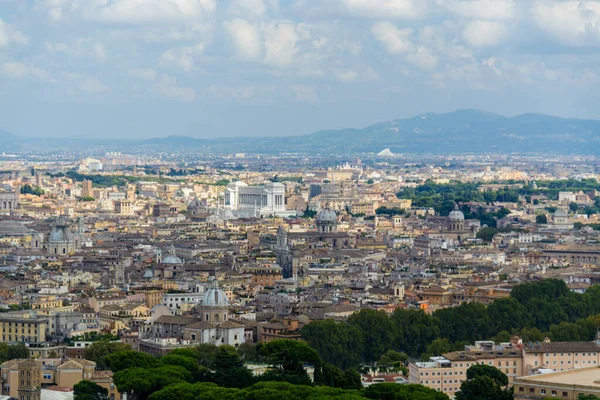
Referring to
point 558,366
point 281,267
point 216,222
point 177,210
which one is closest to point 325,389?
point 558,366

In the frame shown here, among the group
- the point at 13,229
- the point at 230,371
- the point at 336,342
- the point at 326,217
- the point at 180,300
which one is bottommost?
the point at 13,229

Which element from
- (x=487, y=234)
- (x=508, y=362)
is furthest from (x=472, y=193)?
(x=508, y=362)

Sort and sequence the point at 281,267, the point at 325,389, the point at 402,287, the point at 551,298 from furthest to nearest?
the point at 281,267, the point at 402,287, the point at 551,298, the point at 325,389

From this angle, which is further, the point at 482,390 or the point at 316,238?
the point at 316,238

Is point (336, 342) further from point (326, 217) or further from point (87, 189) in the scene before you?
point (87, 189)

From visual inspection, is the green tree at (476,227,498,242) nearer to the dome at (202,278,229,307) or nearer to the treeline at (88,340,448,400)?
the dome at (202,278,229,307)

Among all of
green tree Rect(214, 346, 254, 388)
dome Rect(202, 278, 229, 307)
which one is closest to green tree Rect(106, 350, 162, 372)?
green tree Rect(214, 346, 254, 388)

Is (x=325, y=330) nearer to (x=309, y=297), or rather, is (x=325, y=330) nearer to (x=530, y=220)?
(x=309, y=297)

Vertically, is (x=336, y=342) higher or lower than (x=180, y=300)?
higher
